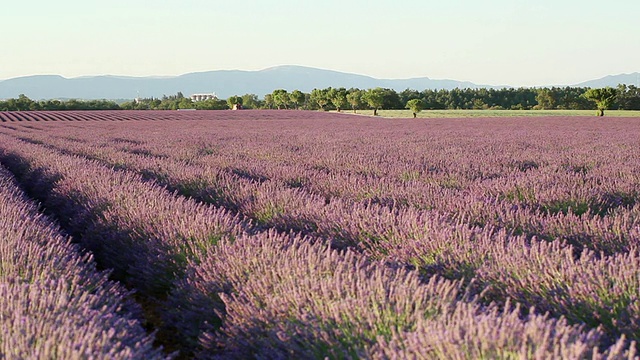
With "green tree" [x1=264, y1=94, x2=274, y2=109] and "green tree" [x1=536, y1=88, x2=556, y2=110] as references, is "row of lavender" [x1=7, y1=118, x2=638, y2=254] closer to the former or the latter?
"green tree" [x1=536, y1=88, x2=556, y2=110]

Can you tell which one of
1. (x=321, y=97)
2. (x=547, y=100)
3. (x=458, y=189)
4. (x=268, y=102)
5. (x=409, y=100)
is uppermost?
(x=458, y=189)

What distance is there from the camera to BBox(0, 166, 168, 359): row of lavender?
172 centimetres

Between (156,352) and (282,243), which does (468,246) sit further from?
(156,352)

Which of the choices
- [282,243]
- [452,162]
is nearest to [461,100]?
[452,162]

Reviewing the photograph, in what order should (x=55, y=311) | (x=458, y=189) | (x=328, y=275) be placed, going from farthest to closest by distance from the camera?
(x=458, y=189), (x=328, y=275), (x=55, y=311)

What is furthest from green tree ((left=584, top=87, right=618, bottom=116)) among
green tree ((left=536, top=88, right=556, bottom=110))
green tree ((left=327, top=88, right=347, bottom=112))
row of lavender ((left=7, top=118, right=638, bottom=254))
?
row of lavender ((left=7, top=118, right=638, bottom=254))

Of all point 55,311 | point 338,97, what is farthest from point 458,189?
point 338,97

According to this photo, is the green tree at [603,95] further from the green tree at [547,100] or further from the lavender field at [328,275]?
the lavender field at [328,275]

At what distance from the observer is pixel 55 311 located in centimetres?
199

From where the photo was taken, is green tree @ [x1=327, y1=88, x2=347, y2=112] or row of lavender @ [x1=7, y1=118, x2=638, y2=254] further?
green tree @ [x1=327, y1=88, x2=347, y2=112]

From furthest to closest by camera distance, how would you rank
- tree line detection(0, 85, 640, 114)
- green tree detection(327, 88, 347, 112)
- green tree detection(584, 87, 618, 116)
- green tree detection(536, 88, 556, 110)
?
1. green tree detection(536, 88, 556, 110)
2. green tree detection(327, 88, 347, 112)
3. tree line detection(0, 85, 640, 114)
4. green tree detection(584, 87, 618, 116)

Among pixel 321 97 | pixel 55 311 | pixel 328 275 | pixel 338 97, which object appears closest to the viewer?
pixel 55 311

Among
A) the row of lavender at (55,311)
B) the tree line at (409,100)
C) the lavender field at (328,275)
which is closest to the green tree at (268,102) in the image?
the tree line at (409,100)

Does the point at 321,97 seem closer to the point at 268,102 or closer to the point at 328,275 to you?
the point at 268,102
